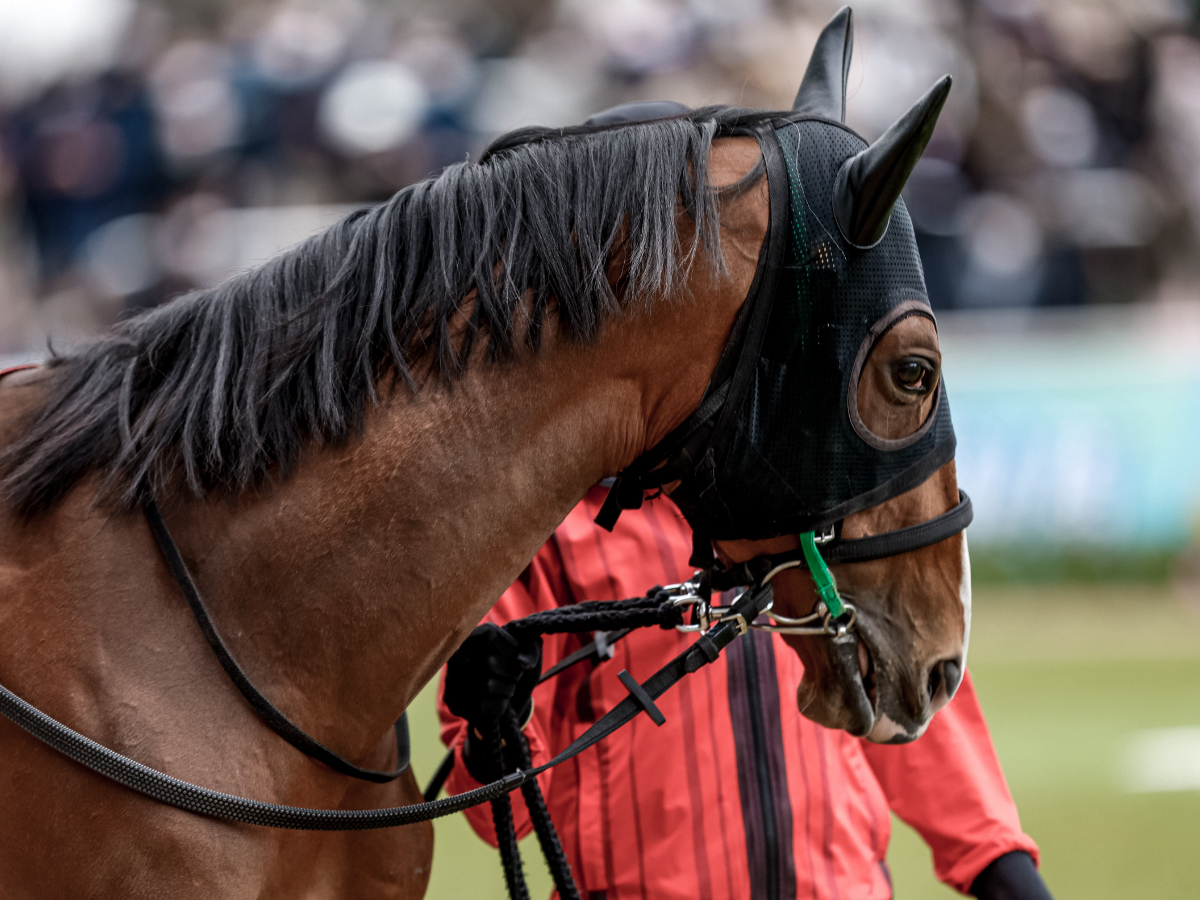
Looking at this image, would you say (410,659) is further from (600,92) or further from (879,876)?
(600,92)

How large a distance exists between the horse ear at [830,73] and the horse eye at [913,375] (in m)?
0.42

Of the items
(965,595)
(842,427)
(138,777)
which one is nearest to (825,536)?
(842,427)

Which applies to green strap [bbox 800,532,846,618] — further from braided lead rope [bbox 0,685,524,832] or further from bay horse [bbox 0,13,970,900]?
braided lead rope [bbox 0,685,524,832]

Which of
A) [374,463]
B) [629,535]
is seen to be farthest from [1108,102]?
[374,463]

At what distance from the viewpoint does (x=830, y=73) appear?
5.81 feet

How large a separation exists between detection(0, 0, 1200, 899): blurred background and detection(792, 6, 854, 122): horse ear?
3.25 meters

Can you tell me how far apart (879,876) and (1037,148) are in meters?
7.08

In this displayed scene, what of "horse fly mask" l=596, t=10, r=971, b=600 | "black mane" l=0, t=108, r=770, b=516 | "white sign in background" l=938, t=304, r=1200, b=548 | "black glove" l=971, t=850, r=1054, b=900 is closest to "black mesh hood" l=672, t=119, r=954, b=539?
"horse fly mask" l=596, t=10, r=971, b=600

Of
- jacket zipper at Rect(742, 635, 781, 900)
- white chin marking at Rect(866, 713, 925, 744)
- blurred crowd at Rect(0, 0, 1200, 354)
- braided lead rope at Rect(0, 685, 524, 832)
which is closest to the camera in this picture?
braided lead rope at Rect(0, 685, 524, 832)

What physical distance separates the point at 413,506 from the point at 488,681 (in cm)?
41

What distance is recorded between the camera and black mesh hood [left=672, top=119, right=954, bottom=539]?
1.48 metres

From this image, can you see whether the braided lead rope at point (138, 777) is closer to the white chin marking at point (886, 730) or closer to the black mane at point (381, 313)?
the black mane at point (381, 313)

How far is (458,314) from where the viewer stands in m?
1.48

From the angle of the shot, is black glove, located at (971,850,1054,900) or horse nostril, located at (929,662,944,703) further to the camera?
black glove, located at (971,850,1054,900)
